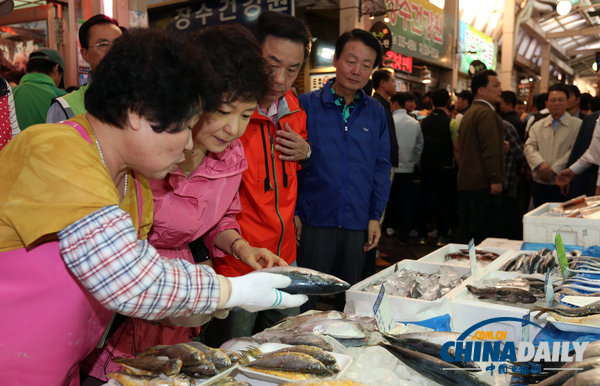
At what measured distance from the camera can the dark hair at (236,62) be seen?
1.54 metres

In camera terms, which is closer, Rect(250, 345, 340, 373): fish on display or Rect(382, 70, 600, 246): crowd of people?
Rect(250, 345, 340, 373): fish on display

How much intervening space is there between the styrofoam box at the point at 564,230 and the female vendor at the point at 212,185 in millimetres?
2182

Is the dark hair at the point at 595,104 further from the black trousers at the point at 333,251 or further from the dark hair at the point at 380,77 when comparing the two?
the black trousers at the point at 333,251

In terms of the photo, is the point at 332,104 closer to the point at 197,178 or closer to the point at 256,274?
the point at 197,178

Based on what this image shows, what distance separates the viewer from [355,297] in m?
2.23

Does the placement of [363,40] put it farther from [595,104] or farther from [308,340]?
[595,104]

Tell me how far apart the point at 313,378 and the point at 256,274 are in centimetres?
35

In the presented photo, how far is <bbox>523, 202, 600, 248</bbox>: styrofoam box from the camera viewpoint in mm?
3146

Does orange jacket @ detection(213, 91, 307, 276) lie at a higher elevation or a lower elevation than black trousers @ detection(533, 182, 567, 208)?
higher

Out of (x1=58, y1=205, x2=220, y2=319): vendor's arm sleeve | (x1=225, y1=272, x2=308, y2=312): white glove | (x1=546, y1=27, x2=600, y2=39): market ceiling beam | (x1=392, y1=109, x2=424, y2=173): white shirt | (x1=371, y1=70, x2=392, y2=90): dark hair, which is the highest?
(x1=546, y1=27, x2=600, y2=39): market ceiling beam

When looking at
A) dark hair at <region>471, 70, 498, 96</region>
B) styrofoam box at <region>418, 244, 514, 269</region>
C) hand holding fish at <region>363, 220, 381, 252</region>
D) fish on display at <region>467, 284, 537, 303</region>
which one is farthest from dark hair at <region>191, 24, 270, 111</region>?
dark hair at <region>471, 70, 498, 96</region>

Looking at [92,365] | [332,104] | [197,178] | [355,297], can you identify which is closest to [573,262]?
[355,297]

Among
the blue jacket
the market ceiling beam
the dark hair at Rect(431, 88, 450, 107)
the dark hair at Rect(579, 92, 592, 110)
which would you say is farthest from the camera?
the market ceiling beam

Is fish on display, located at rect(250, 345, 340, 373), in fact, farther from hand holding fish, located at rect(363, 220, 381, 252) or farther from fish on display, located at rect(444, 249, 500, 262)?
hand holding fish, located at rect(363, 220, 381, 252)
